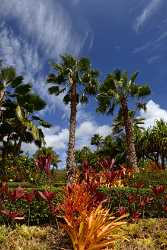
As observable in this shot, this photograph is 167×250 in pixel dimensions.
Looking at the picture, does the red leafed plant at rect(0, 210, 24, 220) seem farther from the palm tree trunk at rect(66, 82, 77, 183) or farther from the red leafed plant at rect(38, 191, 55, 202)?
the palm tree trunk at rect(66, 82, 77, 183)

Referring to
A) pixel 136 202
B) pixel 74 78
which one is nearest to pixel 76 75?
pixel 74 78

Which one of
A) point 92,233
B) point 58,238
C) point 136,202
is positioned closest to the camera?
point 92,233

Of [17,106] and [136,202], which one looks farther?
[17,106]

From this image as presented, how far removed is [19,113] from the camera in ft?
89.9

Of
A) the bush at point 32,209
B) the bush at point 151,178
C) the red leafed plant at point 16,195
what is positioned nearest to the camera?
the red leafed plant at point 16,195

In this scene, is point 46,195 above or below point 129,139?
below

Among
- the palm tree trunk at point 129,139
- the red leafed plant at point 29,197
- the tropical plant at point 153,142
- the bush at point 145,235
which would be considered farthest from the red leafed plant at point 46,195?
the tropical plant at point 153,142

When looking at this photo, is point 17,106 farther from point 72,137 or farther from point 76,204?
point 76,204

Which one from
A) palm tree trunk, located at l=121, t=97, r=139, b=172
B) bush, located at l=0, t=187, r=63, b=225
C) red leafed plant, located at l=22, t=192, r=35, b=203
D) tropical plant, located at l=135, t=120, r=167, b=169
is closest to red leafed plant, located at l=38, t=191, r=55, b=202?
red leafed plant, located at l=22, t=192, r=35, b=203

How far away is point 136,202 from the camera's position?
12797mm

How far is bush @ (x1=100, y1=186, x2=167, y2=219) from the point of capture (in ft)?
41.5

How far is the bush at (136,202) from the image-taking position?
1265 centimetres

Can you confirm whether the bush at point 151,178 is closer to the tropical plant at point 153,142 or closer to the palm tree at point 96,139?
the tropical plant at point 153,142

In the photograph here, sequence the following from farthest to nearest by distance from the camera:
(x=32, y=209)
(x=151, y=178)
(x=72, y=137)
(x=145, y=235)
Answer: (x=72, y=137), (x=151, y=178), (x=32, y=209), (x=145, y=235)
